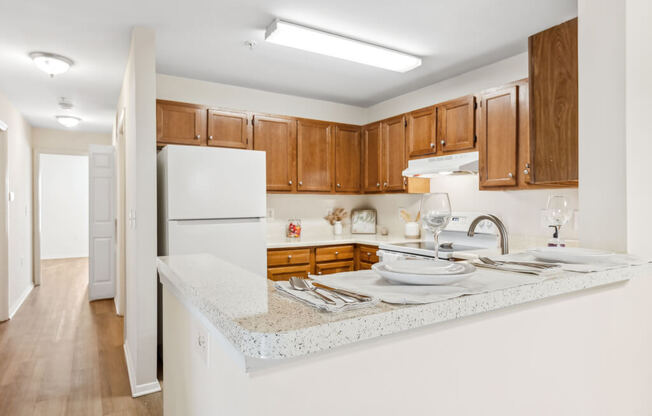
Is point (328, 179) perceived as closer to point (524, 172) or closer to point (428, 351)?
point (524, 172)

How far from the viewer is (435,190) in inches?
152

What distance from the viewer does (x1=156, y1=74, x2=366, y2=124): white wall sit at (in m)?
3.46

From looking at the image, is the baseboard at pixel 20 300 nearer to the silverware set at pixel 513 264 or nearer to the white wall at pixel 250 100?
the white wall at pixel 250 100

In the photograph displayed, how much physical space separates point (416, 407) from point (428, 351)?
0.12 m

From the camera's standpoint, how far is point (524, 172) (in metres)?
2.76

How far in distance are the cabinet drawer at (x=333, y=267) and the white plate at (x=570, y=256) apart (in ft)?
8.08

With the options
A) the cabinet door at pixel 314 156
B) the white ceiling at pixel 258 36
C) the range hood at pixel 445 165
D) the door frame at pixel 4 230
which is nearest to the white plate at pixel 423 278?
the white ceiling at pixel 258 36

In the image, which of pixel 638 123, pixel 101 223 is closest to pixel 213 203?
pixel 638 123

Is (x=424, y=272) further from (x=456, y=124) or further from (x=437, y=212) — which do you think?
(x=456, y=124)

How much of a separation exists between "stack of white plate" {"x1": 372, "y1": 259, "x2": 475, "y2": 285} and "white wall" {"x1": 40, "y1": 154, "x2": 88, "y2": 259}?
8955mm

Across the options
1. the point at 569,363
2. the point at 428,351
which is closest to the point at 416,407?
the point at 428,351

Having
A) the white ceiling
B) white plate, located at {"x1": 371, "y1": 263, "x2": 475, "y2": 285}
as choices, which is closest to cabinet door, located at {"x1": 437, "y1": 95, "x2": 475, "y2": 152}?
the white ceiling

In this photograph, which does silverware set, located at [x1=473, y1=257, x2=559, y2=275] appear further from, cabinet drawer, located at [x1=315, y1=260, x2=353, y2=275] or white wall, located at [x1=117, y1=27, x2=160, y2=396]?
cabinet drawer, located at [x1=315, y1=260, x2=353, y2=275]

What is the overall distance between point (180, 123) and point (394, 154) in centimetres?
200
